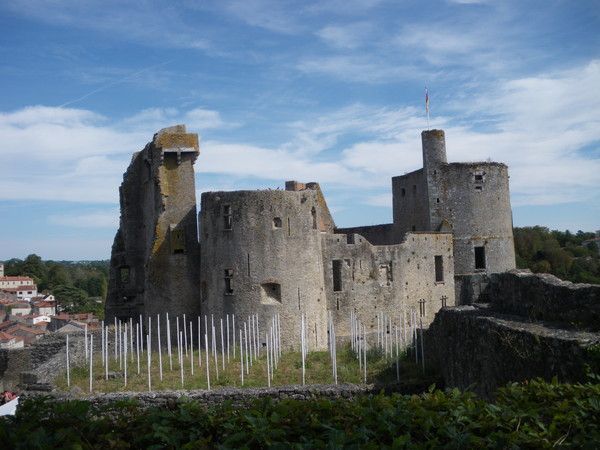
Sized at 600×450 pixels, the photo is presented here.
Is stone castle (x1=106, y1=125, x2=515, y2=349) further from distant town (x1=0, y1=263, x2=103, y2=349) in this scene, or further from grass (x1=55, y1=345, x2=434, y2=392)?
distant town (x1=0, y1=263, x2=103, y2=349)

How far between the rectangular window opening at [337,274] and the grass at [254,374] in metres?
5.20

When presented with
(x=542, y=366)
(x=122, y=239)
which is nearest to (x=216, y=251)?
(x=122, y=239)

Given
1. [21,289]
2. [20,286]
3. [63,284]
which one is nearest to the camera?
[63,284]

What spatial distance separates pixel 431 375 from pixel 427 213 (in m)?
16.3

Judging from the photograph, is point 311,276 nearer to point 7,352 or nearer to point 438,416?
point 7,352

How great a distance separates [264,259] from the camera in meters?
23.8

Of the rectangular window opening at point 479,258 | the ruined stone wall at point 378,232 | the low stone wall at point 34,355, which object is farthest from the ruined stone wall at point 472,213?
the low stone wall at point 34,355

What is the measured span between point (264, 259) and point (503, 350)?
1452cm

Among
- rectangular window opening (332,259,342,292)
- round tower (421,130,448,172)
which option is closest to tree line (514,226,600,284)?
round tower (421,130,448,172)

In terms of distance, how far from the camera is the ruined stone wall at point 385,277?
26656mm

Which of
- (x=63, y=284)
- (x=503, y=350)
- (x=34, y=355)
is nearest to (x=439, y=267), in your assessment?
(x=34, y=355)

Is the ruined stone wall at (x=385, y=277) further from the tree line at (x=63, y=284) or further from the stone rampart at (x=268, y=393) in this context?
the tree line at (x=63, y=284)

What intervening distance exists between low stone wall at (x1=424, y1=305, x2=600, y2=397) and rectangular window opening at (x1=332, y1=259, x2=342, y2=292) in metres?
12.3

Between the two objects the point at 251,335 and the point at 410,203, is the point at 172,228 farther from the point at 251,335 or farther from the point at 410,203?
the point at 410,203
